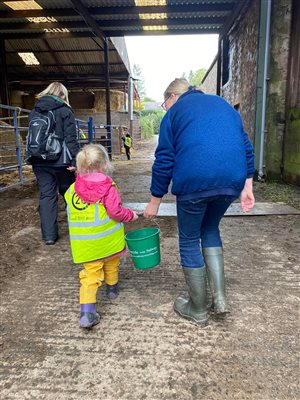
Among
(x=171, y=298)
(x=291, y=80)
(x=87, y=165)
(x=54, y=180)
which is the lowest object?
(x=171, y=298)

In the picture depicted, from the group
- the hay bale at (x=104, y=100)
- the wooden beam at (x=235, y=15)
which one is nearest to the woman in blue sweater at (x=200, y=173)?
the wooden beam at (x=235, y=15)

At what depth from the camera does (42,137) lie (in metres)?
3.12

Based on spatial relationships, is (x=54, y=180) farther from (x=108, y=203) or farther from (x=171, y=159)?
(x=171, y=159)

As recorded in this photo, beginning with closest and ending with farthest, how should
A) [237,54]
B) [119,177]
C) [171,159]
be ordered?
[171,159], [119,177], [237,54]

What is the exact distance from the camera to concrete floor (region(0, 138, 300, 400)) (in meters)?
1.48

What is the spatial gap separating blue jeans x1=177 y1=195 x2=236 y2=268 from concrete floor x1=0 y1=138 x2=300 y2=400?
0.41 m

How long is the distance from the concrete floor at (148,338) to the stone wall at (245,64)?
208 inches

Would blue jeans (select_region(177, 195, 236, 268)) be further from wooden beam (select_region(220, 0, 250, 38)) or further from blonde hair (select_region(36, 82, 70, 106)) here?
wooden beam (select_region(220, 0, 250, 38))

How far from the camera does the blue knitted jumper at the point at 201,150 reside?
174cm

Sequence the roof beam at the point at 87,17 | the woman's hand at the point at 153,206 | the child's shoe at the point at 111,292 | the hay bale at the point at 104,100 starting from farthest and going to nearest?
the hay bale at the point at 104,100
the roof beam at the point at 87,17
the child's shoe at the point at 111,292
the woman's hand at the point at 153,206

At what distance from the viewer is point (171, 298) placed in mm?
2252

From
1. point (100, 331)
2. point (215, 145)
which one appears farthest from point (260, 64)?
point (100, 331)

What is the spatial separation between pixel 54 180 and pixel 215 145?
2.11 meters

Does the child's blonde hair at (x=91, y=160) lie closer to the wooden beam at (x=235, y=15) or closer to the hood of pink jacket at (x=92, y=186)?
the hood of pink jacket at (x=92, y=186)
